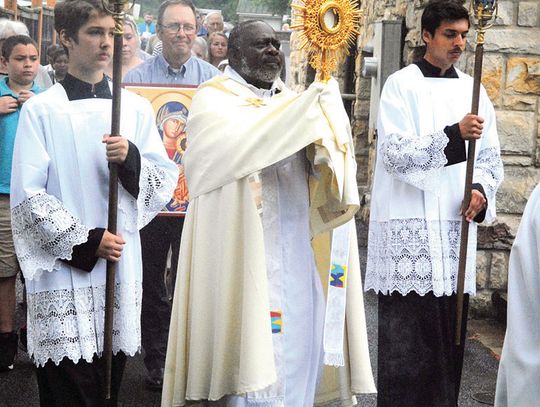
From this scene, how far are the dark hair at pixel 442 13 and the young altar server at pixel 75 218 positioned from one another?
1875 mm

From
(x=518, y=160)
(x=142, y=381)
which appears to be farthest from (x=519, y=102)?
(x=142, y=381)

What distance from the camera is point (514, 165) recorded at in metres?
9.01

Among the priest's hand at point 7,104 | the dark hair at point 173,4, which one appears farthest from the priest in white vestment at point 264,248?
the dark hair at point 173,4

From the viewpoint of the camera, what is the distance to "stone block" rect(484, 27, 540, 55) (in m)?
8.95

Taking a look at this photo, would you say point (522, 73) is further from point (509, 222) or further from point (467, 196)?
point (467, 196)

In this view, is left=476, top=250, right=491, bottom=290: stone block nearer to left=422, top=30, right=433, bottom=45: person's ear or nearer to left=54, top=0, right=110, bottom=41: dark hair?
left=422, top=30, right=433, bottom=45: person's ear

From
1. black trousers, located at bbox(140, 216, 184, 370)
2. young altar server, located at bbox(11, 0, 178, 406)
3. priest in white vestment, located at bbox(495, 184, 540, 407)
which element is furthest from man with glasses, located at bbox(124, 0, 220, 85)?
priest in white vestment, located at bbox(495, 184, 540, 407)

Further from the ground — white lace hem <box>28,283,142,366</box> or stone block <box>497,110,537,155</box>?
stone block <box>497,110,537,155</box>

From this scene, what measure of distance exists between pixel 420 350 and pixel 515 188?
2.99 metres

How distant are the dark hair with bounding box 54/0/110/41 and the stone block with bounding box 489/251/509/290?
476 centimetres

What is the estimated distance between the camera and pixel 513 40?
29.4ft

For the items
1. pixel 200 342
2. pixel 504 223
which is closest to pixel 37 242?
pixel 200 342

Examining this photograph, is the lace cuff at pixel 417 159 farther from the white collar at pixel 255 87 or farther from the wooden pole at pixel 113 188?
the wooden pole at pixel 113 188

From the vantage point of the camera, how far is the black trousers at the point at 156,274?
7168 millimetres
